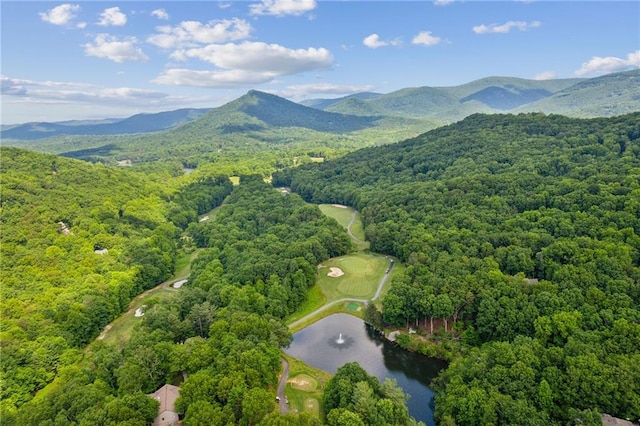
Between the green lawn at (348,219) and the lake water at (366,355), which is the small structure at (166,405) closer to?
the lake water at (366,355)

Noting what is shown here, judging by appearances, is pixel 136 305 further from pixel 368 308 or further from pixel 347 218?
pixel 347 218

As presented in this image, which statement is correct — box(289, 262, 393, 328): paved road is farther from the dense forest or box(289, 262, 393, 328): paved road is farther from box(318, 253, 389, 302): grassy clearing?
the dense forest

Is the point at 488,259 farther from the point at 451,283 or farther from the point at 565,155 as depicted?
the point at 565,155

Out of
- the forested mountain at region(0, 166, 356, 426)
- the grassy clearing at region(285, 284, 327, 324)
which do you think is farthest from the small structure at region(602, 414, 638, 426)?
the grassy clearing at region(285, 284, 327, 324)

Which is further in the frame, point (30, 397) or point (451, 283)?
point (451, 283)

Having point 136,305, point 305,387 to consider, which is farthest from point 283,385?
point 136,305

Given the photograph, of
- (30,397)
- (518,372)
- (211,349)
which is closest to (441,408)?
(518,372)

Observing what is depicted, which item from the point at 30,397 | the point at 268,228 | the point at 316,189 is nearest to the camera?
the point at 30,397

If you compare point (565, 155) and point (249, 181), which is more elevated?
point (565, 155)
